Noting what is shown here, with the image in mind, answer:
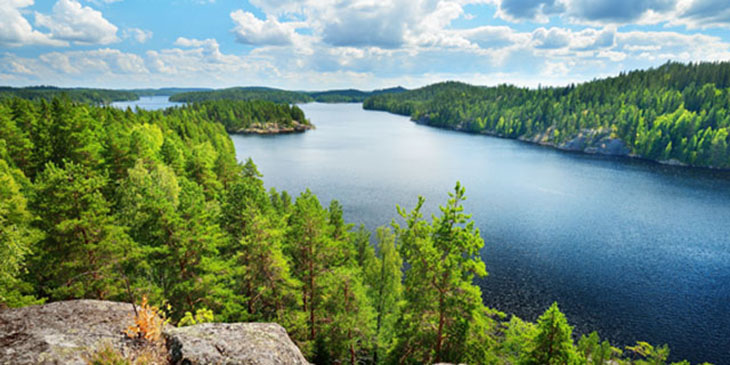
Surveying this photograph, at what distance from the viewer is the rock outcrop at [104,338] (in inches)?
331

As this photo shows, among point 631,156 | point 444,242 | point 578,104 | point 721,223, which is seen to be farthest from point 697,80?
point 444,242

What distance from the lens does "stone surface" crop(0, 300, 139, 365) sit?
8203 millimetres

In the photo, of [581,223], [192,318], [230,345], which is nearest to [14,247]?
[192,318]

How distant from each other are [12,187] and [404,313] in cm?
2877

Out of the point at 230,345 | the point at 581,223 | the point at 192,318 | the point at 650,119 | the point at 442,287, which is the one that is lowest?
the point at 581,223

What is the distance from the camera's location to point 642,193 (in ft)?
270

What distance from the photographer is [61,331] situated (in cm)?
939

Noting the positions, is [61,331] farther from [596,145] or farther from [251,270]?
[596,145]

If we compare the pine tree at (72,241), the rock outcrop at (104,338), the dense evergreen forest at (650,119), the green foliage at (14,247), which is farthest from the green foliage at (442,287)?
the dense evergreen forest at (650,119)

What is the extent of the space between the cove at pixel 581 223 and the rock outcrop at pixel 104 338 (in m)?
34.5

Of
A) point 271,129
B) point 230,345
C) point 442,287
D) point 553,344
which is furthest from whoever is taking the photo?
point 271,129

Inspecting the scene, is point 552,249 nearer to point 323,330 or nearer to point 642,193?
point 323,330

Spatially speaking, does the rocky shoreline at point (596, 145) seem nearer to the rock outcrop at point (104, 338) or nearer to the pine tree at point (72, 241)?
the rock outcrop at point (104, 338)

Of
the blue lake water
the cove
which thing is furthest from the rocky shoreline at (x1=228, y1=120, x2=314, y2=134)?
the cove
